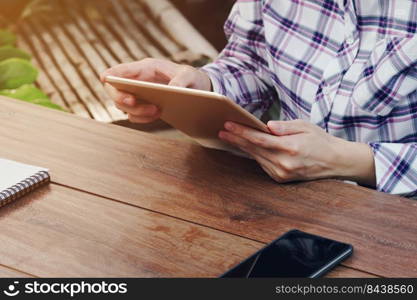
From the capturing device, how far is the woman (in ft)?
4.08

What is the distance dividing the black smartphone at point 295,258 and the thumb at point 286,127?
0.27 meters

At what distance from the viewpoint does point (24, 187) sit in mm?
1073

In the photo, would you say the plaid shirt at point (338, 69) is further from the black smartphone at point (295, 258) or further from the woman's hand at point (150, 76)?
the black smartphone at point (295, 258)

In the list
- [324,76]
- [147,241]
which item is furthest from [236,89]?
[147,241]

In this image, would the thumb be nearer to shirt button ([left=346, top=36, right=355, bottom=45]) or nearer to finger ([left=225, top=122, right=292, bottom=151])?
finger ([left=225, top=122, right=292, bottom=151])

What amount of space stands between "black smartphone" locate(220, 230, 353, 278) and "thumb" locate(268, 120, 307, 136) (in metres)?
0.27

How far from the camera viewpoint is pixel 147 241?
97cm

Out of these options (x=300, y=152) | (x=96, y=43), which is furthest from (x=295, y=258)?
(x=96, y=43)

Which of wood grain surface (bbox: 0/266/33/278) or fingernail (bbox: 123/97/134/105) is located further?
fingernail (bbox: 123/97/134/105)

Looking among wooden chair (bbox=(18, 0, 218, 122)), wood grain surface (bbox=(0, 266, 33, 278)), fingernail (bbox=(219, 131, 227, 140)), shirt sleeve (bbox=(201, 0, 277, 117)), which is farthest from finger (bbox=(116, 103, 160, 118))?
wooden chair (bbox=(18, 0, 218, 122))

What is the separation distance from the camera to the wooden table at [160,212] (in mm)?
Result: 922

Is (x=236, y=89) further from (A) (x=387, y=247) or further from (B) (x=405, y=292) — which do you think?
(B) (x=405, y=292)

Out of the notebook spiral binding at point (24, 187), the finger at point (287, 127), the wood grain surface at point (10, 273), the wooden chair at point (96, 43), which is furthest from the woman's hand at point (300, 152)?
the wooden chair at point (96, 43)

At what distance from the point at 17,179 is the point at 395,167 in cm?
69
